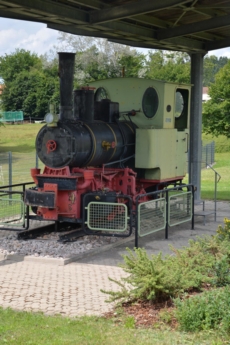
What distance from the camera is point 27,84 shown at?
6844 centimetres

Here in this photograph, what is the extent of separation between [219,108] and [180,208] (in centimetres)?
3256

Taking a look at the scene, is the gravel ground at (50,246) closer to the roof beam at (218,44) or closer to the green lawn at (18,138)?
the roof beam at (218,44)

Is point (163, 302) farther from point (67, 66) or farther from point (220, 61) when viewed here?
point (220, 61)

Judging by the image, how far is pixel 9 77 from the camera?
76750 mm

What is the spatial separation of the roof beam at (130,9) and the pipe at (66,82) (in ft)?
4.36

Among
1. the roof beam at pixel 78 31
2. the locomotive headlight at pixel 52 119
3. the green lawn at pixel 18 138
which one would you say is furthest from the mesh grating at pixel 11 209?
the green lawn at pixel 18 138

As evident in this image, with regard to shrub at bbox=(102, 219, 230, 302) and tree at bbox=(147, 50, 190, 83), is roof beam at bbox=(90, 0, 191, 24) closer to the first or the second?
shrub at bbox=(102, 219, 230, 302)

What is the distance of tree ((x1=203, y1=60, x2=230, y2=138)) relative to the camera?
43.3 metres

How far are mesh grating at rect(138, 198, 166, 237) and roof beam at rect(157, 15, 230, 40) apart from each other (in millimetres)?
4395

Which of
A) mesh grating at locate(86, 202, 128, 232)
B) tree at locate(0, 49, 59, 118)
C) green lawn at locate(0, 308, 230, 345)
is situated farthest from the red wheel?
tree at locate(0, 49, 59, 118)

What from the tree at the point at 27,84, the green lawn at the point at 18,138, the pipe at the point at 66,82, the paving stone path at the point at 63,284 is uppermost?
the tree at the point at 27,84

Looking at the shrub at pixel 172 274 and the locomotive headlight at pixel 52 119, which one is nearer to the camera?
the shrub at pixel 172 274

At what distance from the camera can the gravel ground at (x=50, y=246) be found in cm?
984

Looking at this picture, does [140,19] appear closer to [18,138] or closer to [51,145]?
[51,145]
